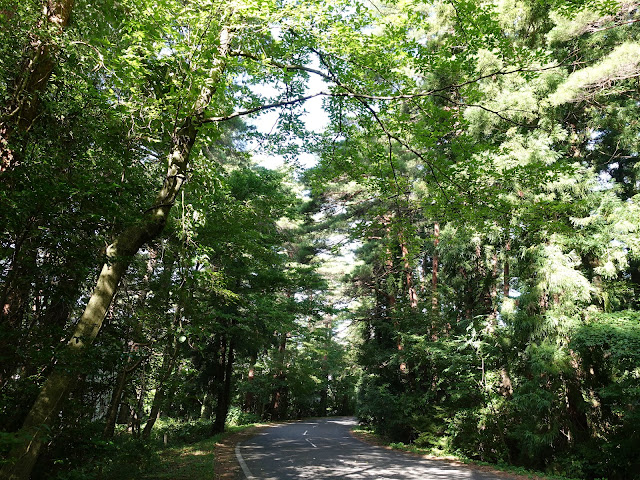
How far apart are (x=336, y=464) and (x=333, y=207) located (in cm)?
1172

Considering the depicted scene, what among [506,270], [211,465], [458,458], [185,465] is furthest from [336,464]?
[506,270]

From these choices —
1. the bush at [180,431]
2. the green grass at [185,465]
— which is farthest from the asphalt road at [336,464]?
the bush at [180,431]

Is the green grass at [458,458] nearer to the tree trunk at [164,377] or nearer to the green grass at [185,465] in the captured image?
the green grass at [185,465]

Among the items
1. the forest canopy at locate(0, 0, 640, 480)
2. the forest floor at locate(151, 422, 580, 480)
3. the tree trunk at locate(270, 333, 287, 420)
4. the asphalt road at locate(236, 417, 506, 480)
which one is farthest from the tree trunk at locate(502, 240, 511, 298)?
the tree trunk at locate(270, 333, 287, 420)

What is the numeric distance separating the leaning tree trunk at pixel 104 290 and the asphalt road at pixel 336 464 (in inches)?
193

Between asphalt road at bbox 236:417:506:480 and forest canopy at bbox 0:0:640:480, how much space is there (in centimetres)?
201

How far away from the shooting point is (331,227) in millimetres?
22969

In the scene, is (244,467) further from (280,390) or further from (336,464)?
(280,390)

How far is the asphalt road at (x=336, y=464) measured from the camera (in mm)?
7742

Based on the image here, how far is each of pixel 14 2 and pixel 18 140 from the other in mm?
1485

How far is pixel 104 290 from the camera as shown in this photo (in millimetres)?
4164

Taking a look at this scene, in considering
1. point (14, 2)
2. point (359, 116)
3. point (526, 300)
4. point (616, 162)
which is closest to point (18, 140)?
point (14, 2)

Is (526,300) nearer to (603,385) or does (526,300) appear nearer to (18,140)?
(603,385)

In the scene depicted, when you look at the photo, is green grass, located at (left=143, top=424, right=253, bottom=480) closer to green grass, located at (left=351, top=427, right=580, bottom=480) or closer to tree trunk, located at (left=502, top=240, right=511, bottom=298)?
green grass, located at (left=351, top=427, right=580, bottom=480)
